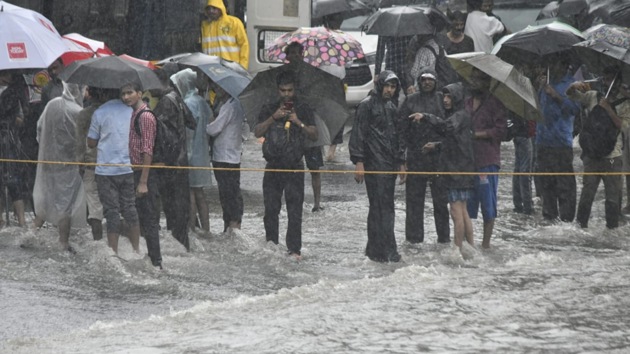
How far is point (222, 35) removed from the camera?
17.5 meters

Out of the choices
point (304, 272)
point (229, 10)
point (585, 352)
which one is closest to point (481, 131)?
point (304, 272)

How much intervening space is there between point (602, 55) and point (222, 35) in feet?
16.9

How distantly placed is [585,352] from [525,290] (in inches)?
87.8

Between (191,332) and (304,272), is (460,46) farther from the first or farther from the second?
(191,332)

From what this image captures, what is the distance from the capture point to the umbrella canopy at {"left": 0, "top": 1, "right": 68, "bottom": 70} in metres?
13.5

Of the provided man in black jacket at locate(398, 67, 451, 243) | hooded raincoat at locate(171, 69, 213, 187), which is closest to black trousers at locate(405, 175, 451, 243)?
man in black jacket at locate(398, 67, 451, 243)

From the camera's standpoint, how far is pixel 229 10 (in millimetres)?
19562

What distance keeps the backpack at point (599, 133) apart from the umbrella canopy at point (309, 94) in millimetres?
2699

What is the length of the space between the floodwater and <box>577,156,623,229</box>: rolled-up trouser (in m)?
0.21

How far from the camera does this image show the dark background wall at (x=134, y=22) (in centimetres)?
1794

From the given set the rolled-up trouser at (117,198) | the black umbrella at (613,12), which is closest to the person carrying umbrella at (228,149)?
the rolled-up trouser at (117,198)

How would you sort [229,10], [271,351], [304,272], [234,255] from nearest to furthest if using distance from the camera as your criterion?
[271,351] < [304,272] < [234,255] < [229,10]

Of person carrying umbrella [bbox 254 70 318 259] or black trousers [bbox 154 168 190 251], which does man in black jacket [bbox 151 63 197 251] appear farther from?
person carrying umbrella [bbox 254 70 318 259]

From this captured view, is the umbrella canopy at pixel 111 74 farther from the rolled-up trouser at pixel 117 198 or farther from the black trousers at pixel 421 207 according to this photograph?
the black trousers at pixel 421 207
